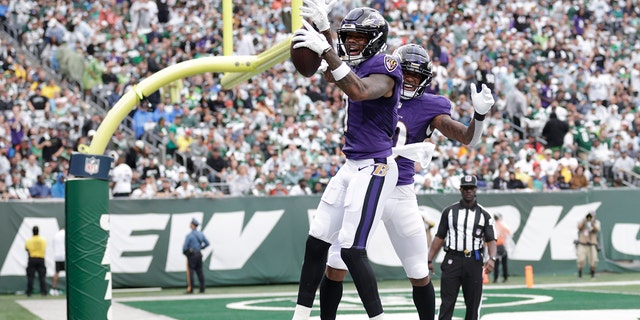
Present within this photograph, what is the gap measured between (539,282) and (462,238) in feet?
30.1

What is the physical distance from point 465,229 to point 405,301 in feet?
15.5

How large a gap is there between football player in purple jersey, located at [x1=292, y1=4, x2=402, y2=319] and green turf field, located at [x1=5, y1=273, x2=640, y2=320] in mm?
4042

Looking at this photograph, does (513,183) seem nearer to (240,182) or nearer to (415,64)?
(240,182)

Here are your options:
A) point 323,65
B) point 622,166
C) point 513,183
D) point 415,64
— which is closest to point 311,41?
point 323,65

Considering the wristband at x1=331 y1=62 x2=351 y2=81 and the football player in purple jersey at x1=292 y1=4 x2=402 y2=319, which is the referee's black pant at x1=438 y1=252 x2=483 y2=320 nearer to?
the football player in purple jersey at x1=292 y1=4 x2=402 y2=319

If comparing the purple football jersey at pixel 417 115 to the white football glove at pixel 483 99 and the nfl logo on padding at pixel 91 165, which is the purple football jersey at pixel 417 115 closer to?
the white football glove at pixel 483 99

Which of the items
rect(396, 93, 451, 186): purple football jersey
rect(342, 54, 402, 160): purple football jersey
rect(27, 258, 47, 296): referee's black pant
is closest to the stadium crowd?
rect(27, 258, 47, 296): referee's black pant

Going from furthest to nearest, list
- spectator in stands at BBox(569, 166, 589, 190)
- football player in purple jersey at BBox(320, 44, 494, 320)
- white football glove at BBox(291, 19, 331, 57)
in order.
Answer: spectator in stands at BBox(569, 166, 589, 190) < football player in purple jersey at BBox(320, 44, 494, 320) < white football glove at BBox(291, 19, 331, 57)

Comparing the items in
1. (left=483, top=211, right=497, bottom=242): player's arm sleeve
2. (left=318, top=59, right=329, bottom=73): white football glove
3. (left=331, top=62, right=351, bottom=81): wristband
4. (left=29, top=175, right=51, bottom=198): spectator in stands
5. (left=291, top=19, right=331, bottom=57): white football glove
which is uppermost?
(left=291, top=19, right=331, bottom=57): white football glove

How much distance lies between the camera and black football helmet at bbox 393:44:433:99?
7.41m

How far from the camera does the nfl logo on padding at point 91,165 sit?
6699 millimetres

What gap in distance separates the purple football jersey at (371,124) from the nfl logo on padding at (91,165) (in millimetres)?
1533

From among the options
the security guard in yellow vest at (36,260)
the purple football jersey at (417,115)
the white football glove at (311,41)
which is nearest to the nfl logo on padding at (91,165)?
the white football glove at (311,41)

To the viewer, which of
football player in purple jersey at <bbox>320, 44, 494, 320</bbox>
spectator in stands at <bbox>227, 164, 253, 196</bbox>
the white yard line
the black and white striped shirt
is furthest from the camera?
spectator in stands at <bbox>227, 164, 253, 196</bbox>
